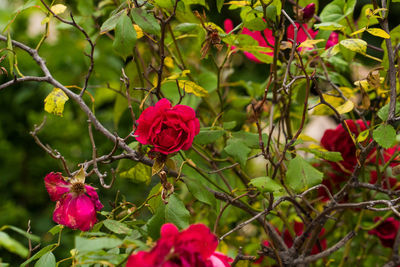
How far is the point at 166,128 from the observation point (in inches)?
20.9

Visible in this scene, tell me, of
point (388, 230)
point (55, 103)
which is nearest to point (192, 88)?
point (55, 103)

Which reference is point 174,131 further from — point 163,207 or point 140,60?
point 140,60

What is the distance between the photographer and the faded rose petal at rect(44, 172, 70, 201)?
0.52 meters

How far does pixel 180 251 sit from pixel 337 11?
48 centimetres

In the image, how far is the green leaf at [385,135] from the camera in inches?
21.4

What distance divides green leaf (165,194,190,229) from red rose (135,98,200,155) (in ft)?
0.19

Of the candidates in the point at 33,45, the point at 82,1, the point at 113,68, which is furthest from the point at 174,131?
the point at 113,68

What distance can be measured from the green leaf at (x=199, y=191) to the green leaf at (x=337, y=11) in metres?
0.30

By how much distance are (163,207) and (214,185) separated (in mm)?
133

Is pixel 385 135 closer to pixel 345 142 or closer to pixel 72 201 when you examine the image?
pixel 345 142

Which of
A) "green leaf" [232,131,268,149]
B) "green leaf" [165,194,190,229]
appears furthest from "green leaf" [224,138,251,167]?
"green leaf" [165,194,190,229]

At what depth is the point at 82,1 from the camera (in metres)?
0.83

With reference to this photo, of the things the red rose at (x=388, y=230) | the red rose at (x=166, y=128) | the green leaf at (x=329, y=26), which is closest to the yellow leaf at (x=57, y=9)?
the red rose at (x=166, y=128)

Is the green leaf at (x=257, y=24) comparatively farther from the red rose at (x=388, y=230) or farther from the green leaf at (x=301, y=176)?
the red rose at (x=388, y=230)
